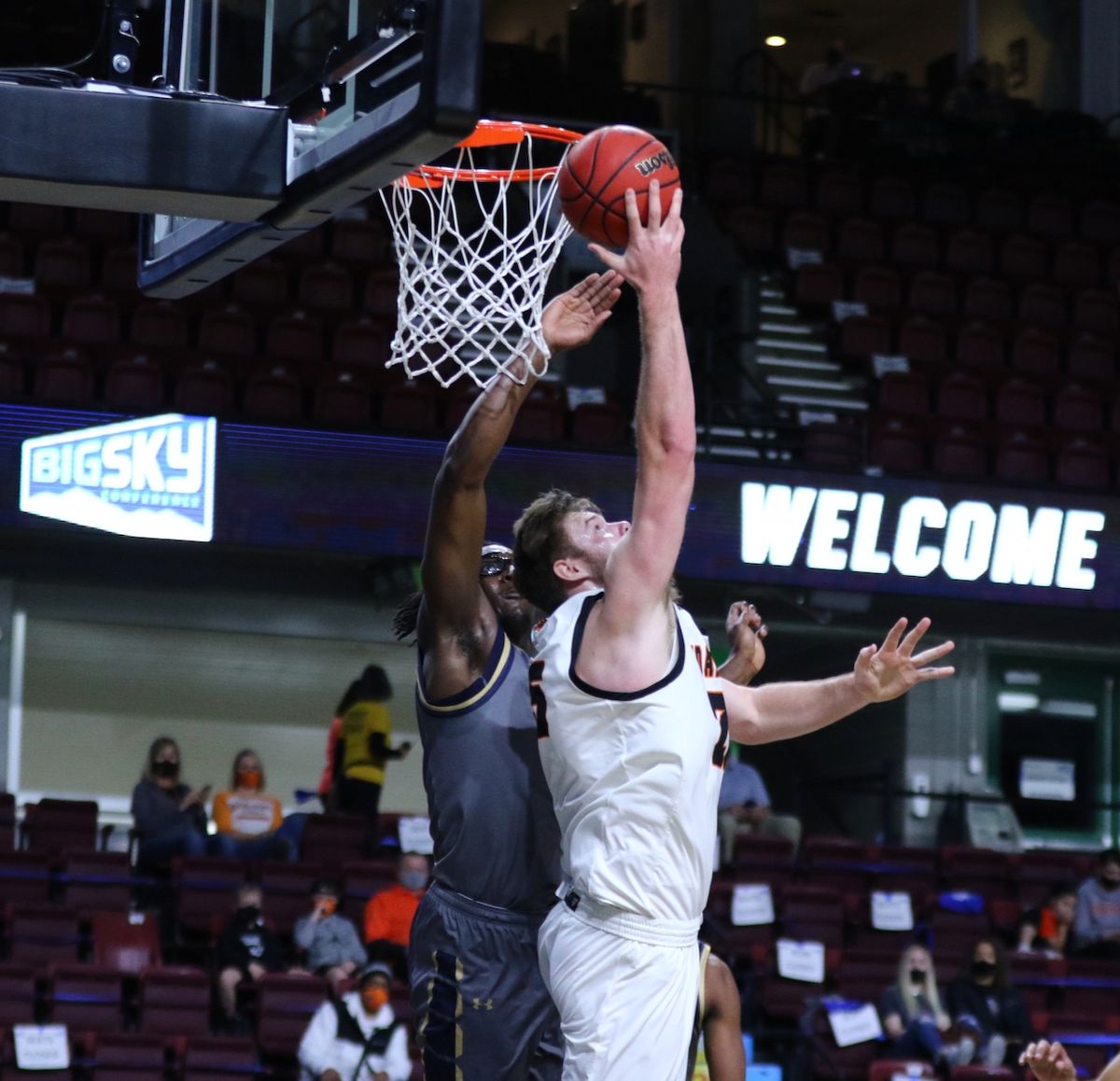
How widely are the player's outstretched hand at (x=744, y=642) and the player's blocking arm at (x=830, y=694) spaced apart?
0.39 feet

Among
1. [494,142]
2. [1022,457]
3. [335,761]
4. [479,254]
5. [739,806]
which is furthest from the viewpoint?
[1022,457]

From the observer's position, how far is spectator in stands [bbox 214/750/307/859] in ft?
40.9

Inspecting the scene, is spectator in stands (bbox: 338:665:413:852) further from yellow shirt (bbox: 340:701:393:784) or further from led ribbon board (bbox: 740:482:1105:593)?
led ribbon board (bbox: 740:482:1105:593)

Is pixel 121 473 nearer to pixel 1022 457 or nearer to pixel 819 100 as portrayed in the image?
pixel 1022 457

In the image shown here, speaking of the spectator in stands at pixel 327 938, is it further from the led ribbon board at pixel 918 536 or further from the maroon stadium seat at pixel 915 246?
the maroon stadium seat at pixel 915 246

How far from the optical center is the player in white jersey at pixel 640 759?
13.0 feet

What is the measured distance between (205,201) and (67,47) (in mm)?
14618

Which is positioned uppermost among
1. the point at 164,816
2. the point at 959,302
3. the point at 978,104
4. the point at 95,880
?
the point at 978,104

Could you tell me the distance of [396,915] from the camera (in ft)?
36.8

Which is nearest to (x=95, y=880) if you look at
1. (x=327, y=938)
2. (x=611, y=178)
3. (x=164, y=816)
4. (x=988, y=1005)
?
Result: (x=164, y=816)

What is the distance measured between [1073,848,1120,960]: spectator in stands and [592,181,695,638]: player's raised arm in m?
9.76

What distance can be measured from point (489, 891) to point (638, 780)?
24.4 inches

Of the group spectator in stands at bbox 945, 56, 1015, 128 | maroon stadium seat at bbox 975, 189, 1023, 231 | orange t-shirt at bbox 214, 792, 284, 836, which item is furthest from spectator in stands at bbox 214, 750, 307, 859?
spectator in stands at bbox 945, 56, 1015, 128

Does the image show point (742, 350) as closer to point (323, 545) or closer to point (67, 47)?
point (323, 545)
